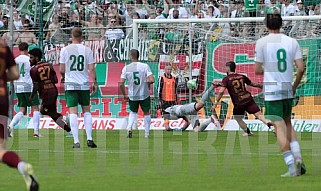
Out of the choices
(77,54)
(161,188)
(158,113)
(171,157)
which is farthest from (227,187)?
(158,113)

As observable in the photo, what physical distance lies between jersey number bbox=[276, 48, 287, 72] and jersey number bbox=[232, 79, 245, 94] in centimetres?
973

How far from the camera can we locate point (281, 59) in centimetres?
1285

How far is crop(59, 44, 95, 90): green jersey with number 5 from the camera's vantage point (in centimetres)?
1869

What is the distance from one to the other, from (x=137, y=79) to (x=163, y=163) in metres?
7.97

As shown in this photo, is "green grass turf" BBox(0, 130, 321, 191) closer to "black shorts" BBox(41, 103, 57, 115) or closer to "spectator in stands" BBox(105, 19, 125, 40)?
"black shorts" BBox(41, 103, 57, 115)

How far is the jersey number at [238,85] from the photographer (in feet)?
74.2

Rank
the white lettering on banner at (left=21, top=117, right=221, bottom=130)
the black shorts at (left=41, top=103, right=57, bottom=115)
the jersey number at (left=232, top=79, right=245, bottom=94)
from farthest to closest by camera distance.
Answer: the white lettering on banner at (left=21, top=117, right=221, bottom=130) → the jersey number at (left=232, top=79, right=245, bottom=94) → the black shorts at (left=41, top=103, right=57, bottom=115)

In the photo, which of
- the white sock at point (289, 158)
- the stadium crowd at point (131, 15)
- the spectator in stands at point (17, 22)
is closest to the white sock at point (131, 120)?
the stadium crowd at point (131, 15)

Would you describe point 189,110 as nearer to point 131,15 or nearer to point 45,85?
point 45,85

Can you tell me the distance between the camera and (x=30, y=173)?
10109 mm

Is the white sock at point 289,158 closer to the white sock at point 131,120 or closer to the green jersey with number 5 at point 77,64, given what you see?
the green jersey with number 5 at point 77,64

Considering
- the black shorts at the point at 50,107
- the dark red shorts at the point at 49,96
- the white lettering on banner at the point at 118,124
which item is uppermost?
the dark red shorts at the point at 49,96

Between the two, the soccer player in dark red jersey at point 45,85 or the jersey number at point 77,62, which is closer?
the jersey number at point 77,62

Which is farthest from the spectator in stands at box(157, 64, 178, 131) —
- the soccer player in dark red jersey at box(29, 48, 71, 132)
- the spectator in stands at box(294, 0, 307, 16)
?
the soccer player in dark red jersey at box(29, 48, 71, 132)
